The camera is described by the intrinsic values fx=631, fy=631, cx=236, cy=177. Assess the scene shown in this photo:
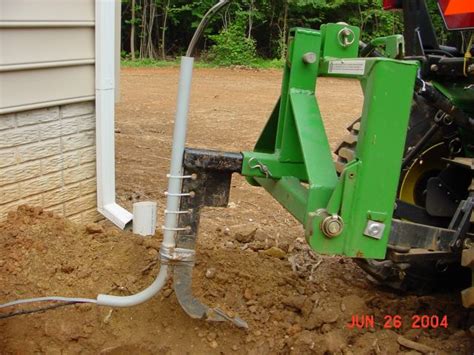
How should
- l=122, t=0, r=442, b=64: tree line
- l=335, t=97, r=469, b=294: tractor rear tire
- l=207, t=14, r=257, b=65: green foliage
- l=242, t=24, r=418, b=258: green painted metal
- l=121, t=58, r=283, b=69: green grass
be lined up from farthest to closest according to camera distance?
l=122, t=0, r=442, b=64: tree line → l=207, t=14, r=257, b=65: green foliage → l=121, t=58, r=283, b=69: green grass → l=335, t=97, r=469, b=294: tractor rear tire → l=242, t=24, r=418, b=258: green painted metal

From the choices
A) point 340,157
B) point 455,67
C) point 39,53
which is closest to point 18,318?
point 39,53

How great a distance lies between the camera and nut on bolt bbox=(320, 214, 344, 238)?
2.36 metres

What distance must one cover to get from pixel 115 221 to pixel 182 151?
63.2 inches

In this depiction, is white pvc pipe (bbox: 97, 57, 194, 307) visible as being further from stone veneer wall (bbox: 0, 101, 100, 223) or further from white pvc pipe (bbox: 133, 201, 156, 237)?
stone veneer wall (bbox: 0, 101, 100, 223)

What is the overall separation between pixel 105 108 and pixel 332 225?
217 cm

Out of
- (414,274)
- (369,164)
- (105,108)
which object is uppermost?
(369,164)

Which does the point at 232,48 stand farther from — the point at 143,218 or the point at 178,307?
the point at 178,307

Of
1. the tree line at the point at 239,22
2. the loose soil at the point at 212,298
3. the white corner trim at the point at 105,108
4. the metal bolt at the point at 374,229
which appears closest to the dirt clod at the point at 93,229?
the loose soil at the point at 212,298

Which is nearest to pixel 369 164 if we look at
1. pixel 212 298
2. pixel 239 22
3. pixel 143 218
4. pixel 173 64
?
pixel 212 298

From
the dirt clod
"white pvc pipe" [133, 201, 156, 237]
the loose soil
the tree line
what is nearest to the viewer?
the loose soil

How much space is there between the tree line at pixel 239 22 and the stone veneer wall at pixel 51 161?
15979mm

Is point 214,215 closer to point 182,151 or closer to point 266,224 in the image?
point 266,224

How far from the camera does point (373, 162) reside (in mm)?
2371

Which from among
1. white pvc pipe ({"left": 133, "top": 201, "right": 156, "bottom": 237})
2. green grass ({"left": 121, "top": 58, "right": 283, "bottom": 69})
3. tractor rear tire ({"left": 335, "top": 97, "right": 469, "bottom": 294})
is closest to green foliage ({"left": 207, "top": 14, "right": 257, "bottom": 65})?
green grass ({"left": 121, "top": 58, "right": 283, "bottom": 69})
